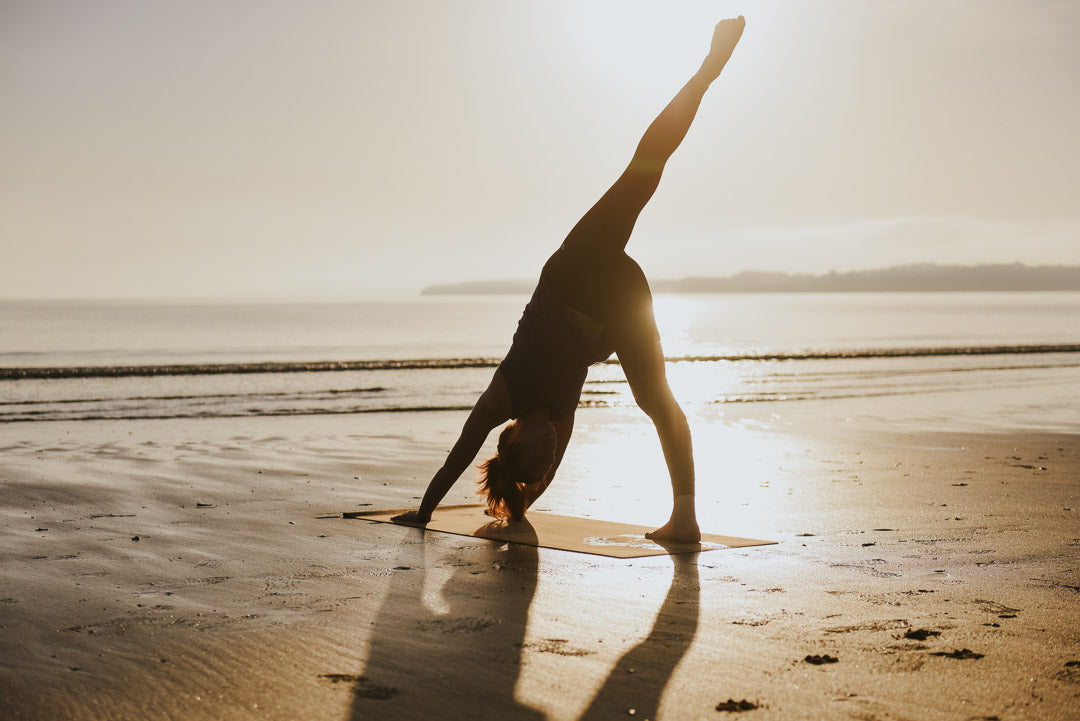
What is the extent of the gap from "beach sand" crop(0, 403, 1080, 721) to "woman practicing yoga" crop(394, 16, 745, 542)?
0.57 metres

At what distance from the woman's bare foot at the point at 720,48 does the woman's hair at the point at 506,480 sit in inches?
88.9

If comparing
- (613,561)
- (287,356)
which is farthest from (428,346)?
(613,561)

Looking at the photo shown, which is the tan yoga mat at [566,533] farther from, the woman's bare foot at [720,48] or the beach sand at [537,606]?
the woman's bare foot at [720,48]

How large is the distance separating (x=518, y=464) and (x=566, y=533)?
492mm

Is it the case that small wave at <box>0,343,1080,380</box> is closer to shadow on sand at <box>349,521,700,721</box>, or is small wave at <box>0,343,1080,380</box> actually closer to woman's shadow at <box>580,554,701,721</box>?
shadow on sand at <box>349,521,700,721</box>

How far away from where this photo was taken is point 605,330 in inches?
222

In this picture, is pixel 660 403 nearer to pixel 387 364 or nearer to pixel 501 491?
pixel 501 491

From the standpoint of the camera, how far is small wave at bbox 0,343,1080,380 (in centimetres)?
2772

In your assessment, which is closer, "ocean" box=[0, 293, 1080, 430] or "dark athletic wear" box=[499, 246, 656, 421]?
"dark athletic wear" box=[499, 246, 656, 421]

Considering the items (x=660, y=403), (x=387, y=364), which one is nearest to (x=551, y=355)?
(x=660, y=403)

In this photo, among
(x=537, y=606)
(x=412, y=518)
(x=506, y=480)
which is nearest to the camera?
(x=537, y=606)

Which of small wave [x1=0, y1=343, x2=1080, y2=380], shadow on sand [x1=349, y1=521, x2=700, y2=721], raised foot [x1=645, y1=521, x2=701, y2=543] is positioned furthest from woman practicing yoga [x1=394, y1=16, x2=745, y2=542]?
small wave [x1=0, y1=343, x2=1080, y2=380]

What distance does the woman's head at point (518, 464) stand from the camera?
5.58 metres

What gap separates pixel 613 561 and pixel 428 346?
42.6m
